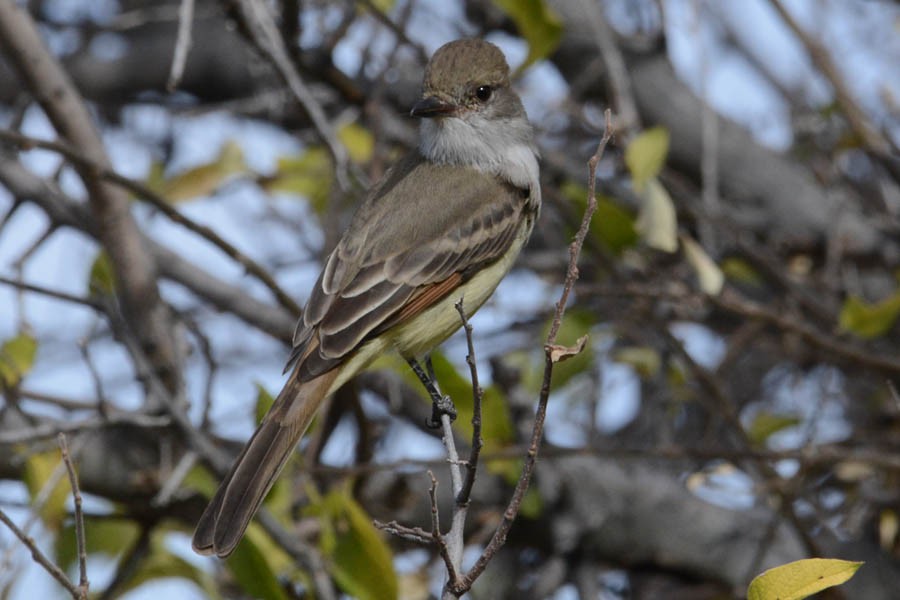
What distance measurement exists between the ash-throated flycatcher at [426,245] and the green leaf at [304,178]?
832 mm

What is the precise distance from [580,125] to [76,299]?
2.74m

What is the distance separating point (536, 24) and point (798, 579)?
2.52m

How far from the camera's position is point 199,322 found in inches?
224

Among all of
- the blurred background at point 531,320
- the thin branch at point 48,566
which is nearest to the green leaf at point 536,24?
the blurred background at point 531,320

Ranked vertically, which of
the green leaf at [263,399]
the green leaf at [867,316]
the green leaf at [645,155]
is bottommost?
the green leaf at [867,316]

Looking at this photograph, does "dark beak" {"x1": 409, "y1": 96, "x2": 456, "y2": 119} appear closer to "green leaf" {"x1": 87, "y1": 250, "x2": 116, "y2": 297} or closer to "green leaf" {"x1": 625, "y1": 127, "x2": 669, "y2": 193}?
"green leaf" {"x1": 625, "y1": 127, "x2": 669, "y2": 193}

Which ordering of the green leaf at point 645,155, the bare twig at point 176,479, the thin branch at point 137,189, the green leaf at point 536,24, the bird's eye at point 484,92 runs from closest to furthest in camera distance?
the bare twig at point 176,479
the thin branch at point 137,189
the green leaf at point 645,155
the green leaf at point 536,24
the bird's eye at point 484,92

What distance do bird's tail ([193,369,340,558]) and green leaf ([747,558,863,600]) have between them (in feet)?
4.08

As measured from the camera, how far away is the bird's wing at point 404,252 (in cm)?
374

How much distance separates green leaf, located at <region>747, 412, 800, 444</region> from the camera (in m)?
4.74

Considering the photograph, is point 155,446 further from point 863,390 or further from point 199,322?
point 863,390

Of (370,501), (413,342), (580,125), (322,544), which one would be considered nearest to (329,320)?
(413,342)

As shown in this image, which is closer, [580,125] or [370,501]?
[370,501]

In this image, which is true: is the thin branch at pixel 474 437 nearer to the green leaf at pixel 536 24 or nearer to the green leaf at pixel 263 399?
the green leaf at pixel 263 399
